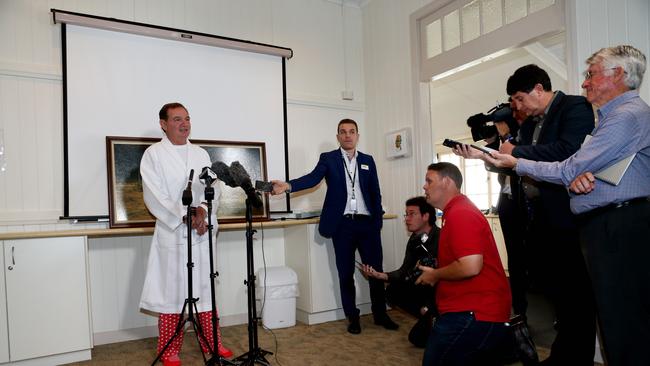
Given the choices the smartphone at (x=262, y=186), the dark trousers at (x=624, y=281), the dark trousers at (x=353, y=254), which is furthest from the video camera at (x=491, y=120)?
the dark trousers at (x=353, y=254)

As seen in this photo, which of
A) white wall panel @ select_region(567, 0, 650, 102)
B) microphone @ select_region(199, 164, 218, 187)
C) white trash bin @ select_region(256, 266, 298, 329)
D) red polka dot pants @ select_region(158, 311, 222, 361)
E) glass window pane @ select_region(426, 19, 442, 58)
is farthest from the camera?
glass window pane @ select_region(426, 19, 442, 58)

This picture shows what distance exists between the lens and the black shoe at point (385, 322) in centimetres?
367

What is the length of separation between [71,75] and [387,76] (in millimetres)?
2849

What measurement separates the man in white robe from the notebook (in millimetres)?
2167

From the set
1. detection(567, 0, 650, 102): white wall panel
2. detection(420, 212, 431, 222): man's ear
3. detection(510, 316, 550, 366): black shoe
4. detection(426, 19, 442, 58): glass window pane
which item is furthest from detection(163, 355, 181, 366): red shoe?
detection(426, 19, 442, 58): glass window pane

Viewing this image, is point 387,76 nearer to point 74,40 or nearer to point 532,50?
point 532,50

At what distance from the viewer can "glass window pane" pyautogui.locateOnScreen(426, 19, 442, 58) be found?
418 cm

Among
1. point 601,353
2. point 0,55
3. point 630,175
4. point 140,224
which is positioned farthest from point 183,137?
point 601,353

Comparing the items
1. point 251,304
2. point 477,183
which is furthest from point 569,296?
point 477,183

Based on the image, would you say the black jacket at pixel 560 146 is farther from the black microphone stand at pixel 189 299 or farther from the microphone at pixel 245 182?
the black microphone stand at pixel 189 299

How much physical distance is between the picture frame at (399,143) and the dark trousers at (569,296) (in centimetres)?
226

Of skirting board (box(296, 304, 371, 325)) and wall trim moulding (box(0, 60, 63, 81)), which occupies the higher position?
wall trim moulding (box(0, 60, 63, 81))

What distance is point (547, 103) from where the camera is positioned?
7.59 ft

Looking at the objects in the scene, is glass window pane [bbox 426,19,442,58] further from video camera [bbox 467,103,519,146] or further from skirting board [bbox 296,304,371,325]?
skirting board [bbox 296,304,371,325]
